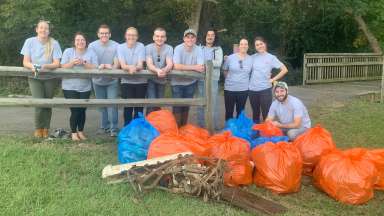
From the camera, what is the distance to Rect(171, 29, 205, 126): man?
7102 mm

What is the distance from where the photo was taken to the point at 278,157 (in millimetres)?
5473

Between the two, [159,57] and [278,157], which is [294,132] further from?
[159,57]

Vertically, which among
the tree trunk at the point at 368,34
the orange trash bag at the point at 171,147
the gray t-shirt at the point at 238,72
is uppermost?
the tree trunk at the point at 368,34

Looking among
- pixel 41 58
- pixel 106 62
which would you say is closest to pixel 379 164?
pixel 106 62

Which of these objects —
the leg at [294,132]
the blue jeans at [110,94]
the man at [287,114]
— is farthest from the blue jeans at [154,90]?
the leg at [294,132]

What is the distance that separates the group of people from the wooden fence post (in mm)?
112

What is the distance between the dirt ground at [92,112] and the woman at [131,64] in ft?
3.09

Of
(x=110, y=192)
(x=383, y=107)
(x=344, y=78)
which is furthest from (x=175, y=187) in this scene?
(x=344, y=78)

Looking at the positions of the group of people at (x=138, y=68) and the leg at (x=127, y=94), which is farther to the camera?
the leg at (x=127, y=94)

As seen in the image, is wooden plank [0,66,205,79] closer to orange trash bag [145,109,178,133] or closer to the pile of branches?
orange trash bag [145,109,178,133]

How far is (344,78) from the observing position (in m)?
19.7

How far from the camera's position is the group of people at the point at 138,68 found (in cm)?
693

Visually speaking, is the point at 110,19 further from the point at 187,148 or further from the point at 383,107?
the point at 187,148

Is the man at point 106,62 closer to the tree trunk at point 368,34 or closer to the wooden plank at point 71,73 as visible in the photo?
A: the wooden plank at point 71,73
